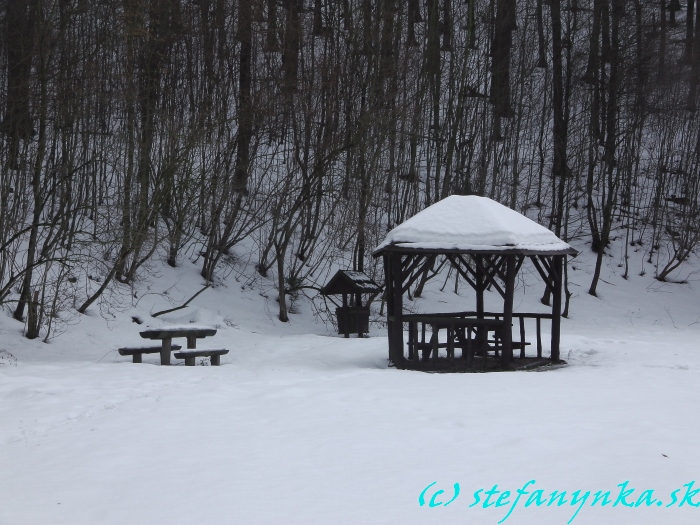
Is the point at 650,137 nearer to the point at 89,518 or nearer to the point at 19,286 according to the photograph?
the point at 19,286

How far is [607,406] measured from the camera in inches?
324

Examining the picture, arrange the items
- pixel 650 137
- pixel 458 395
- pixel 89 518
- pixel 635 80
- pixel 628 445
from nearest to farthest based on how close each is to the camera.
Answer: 1. pixel 89 518
2. pixel 628 445
3. pixel 458 395
4. pixel 635 80
5. pixel 650 137

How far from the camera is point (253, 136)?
22.3 m

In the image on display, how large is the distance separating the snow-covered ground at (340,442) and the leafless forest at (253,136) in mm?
4630

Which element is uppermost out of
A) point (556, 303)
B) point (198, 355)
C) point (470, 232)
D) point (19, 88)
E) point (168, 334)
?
point (19, 88)

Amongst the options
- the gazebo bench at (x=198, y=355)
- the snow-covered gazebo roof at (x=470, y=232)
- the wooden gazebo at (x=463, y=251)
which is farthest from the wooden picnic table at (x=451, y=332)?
the gazebo bench at (x=198, y=355)

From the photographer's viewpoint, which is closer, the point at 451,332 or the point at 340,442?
the point at 340,442

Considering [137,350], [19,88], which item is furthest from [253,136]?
[137,350]

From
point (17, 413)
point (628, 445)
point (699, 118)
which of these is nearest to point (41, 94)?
point (17, 413)

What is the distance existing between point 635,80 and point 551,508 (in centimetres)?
2356

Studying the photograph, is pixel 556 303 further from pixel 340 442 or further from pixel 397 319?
pixel 340 442

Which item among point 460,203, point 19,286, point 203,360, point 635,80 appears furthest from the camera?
point 635,80

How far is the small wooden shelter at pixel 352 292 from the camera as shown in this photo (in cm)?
1714

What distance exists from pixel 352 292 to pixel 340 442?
34.5ft
